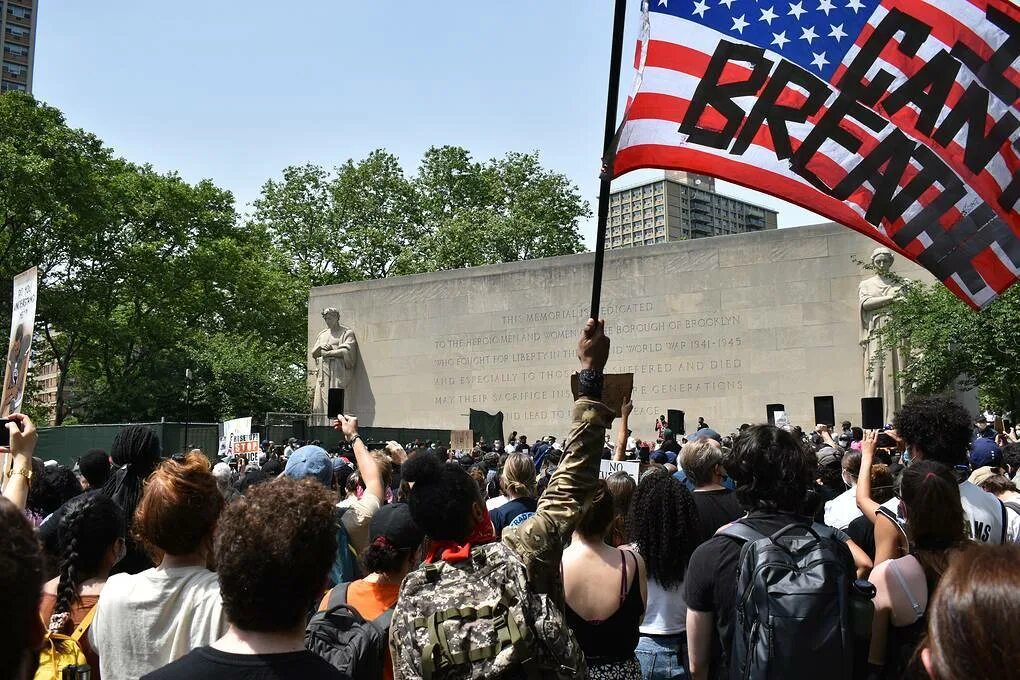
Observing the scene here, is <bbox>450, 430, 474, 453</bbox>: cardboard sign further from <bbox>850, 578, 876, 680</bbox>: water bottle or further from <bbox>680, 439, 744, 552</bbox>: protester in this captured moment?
<bbox>850, 578, 876, 680</bbox>: water bottle

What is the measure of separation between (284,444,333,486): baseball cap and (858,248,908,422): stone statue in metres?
17.1

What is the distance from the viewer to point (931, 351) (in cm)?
1819

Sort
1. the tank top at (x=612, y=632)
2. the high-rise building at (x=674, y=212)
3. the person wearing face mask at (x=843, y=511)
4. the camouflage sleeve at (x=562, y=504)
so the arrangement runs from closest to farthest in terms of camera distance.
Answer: the camouflage sleeve at (x=562, y=504)
the tank top at (x=612, y=632)
the person wearing face mask at (x=843, y=511)
the high-rise building at (x=674, y=212)

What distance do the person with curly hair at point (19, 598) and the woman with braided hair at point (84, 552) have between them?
1.98 metres

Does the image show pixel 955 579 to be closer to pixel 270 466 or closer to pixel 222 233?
pixel 270 466

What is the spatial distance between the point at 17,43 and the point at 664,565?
11183cm

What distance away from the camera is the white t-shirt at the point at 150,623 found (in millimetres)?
2996

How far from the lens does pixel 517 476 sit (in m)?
6.37

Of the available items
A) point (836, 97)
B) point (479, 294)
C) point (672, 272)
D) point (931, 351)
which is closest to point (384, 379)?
point (479, 294)

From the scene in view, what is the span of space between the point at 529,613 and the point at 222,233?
1662 inches

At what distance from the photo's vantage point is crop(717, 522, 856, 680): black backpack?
305 cm

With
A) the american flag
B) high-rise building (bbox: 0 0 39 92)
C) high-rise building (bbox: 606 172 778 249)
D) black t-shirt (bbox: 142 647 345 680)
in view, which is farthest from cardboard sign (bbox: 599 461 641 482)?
high-rise building (bbox: 606 172 778 249)

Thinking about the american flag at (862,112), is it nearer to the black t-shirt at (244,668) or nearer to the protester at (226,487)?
the protester at (226,487)

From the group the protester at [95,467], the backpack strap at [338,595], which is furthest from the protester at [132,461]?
the backpack strap at [338,595]
